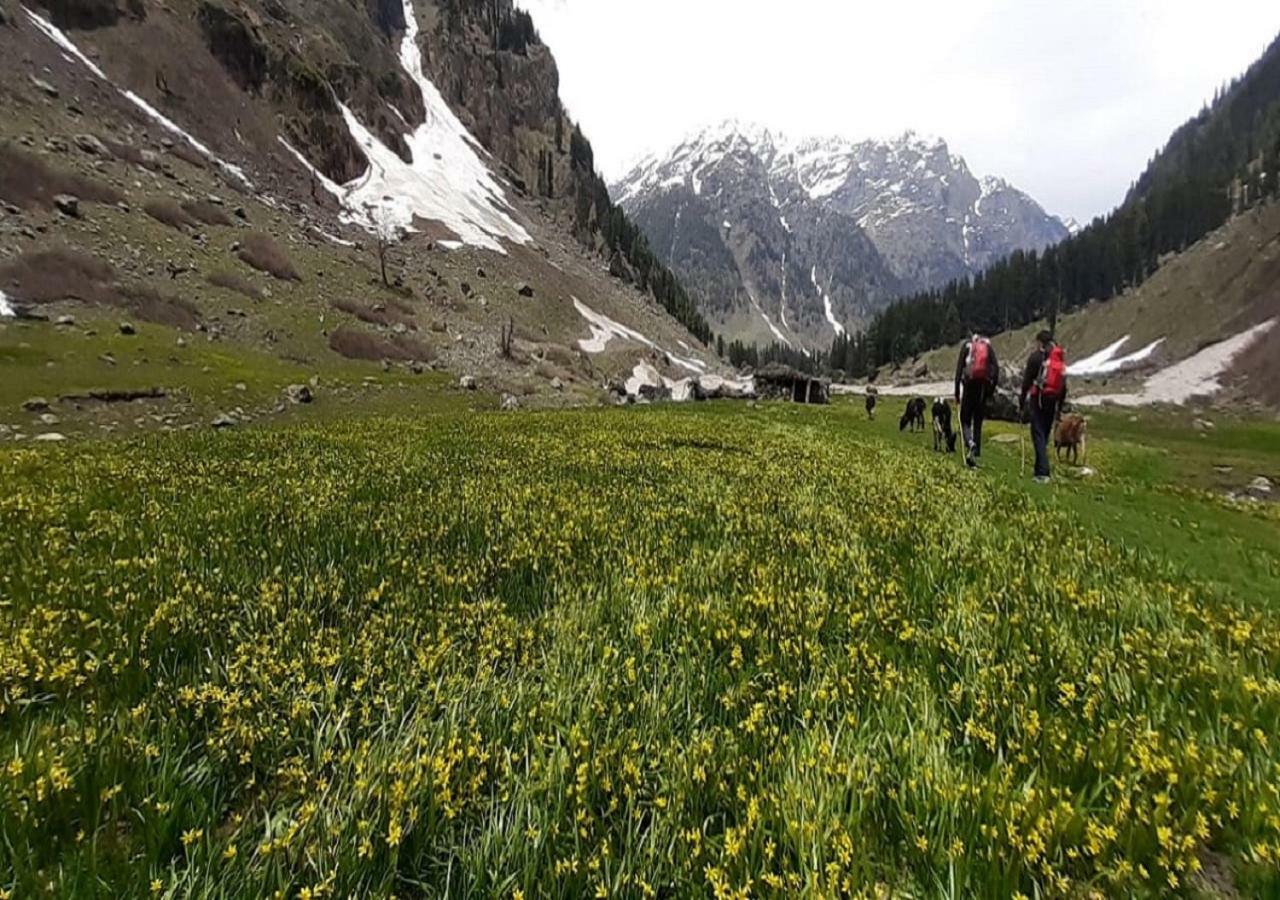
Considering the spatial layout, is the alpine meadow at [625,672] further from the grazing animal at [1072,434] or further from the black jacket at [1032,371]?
the grazing animal at [1072,434]

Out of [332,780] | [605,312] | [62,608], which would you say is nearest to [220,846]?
[332,780]

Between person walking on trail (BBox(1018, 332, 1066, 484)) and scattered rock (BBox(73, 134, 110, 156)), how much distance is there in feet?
282

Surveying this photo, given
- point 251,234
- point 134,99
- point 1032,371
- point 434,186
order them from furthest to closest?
point 434,186
point 134,99
point 251,234
point 1032,371

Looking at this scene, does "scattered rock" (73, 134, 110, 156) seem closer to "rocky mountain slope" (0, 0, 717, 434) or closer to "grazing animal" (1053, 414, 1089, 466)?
"rocky mountain slope" (0, 0, 717, 434)

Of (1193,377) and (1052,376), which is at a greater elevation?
(1193,377)

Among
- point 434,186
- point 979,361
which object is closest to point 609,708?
point 979,361

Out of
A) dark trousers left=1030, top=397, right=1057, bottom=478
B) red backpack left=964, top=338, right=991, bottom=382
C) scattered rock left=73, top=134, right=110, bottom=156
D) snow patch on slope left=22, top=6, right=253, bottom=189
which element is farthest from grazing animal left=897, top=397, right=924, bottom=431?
snow patch on slope left=22, top=6, right=253, bottom=189

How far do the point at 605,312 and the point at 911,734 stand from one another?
440ft

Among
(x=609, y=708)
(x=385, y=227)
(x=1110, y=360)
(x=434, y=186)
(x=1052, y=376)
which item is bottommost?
(x=609, y=708)

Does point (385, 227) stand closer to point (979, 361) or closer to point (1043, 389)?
point (979, 361)

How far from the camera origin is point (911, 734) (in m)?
4.03

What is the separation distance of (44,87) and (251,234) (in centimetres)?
2709

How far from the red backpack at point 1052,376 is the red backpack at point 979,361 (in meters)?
1.44

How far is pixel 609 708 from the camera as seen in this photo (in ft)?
14.4
